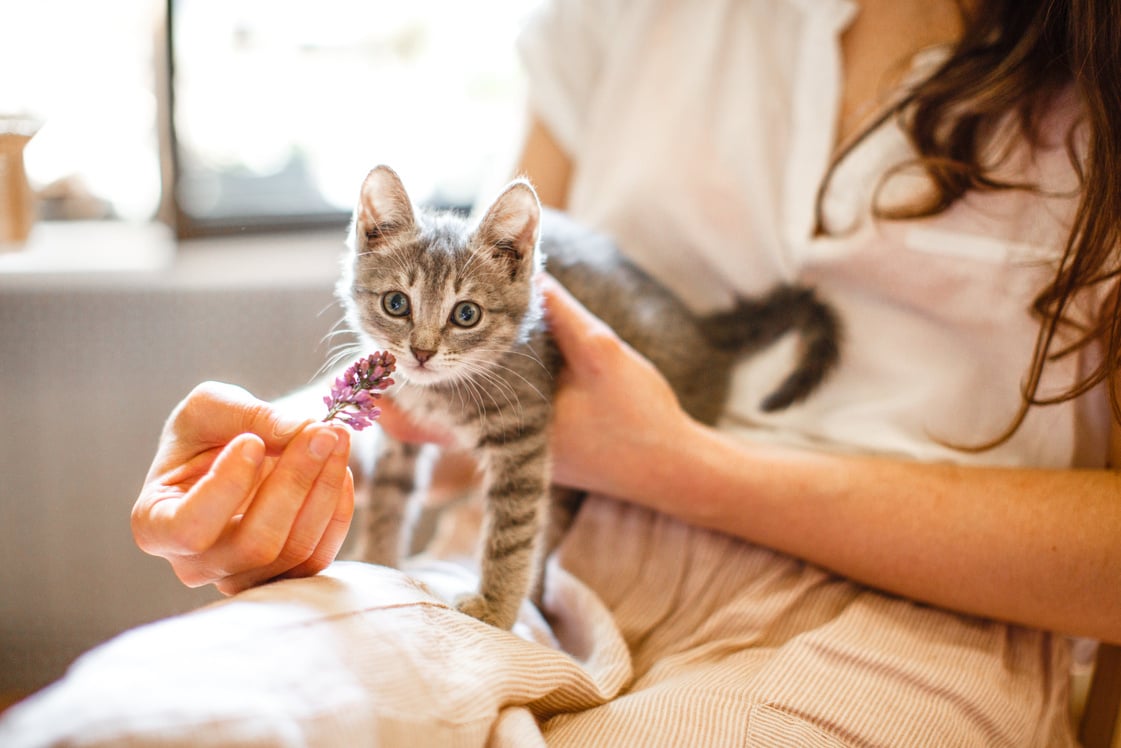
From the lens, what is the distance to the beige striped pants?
0.51 m

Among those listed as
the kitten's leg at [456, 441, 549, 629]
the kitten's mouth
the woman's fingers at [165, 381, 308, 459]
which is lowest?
the kitten's leg at [456, 441, 549, 629]

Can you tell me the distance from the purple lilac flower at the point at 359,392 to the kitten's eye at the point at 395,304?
0.21 meters

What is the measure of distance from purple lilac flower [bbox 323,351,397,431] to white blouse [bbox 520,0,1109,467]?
2.05 feet

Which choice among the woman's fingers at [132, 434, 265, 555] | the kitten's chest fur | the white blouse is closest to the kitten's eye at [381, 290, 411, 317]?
the kitten's chest fur

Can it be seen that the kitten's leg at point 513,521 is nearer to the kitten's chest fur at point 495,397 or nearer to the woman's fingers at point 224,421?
the kitten's chest fur at point 495,397

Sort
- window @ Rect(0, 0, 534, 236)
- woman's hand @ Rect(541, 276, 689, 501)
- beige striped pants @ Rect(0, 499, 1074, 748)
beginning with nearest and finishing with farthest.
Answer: beige striped pants @ Rect(0, 499, 1074, 748), woman's hand @ Rect(541, 276, 689, 501), window @ Rect(0, 0, 534, 236)

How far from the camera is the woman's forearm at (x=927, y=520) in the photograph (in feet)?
2.78

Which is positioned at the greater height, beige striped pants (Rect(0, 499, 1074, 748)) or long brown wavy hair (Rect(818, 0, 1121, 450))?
long brown wavy hair (Rect(818, 0, 1121, 450))

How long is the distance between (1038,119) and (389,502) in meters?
0.99

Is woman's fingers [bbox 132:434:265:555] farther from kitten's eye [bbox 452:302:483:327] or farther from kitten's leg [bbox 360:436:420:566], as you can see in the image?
kitten's leg [bbox 360:436:420:566]

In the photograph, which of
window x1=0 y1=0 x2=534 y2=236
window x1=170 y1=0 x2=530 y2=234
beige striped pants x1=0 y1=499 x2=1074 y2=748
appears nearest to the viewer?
beige striped pants x1=0 y1=499 x2=1074 y2=748

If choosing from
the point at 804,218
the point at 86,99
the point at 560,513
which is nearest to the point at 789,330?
the point at 804,218

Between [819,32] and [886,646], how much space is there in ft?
2.75

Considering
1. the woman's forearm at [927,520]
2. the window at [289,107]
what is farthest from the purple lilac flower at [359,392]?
the window at [289,107]
